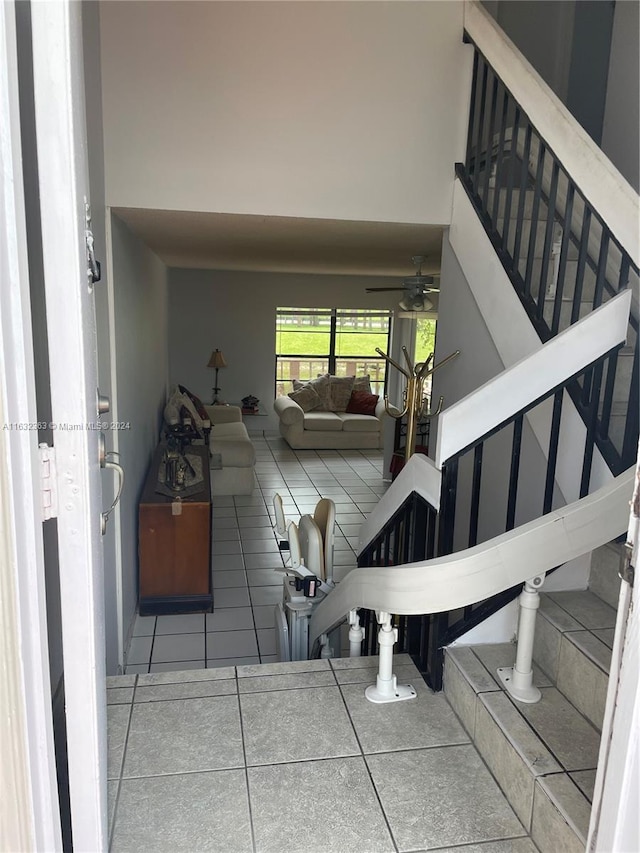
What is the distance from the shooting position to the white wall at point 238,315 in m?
8.79

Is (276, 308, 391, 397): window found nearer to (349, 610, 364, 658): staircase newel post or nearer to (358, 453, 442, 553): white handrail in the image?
(358, 453, 442, 553): white handrail

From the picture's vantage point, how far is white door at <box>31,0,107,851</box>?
2.97 ft

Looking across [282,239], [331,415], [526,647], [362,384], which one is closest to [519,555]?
[526,647]

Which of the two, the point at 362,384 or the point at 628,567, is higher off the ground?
the point at 628,567

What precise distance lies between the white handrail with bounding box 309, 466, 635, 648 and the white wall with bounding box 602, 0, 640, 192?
75.8 inches

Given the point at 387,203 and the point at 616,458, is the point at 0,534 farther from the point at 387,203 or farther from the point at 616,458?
the point at 387,203

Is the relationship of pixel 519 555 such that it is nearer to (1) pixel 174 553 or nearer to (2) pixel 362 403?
(1) pixel 174 553

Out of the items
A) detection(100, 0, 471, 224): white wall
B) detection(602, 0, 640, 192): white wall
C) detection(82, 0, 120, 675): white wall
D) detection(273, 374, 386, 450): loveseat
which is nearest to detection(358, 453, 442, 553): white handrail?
detection(82, 0, 120, 675): white wall

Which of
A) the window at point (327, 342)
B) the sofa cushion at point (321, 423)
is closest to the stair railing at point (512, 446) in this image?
the sofa cushion at point (321, 423)

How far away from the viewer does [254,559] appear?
473cm

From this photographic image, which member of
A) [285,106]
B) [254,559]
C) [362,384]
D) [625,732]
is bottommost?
[254,559]

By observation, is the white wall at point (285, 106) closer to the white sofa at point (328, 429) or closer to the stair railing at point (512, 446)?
the stair railing at point (512, 446)

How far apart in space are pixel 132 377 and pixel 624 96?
3038 mm

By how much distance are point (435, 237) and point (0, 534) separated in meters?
3.23
